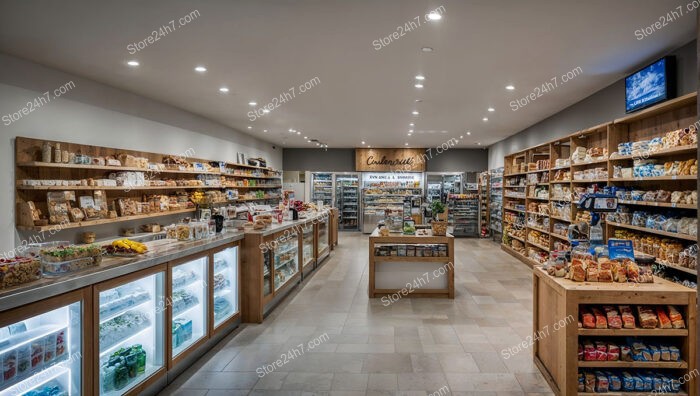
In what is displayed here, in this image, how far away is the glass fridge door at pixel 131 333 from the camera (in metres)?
2.65

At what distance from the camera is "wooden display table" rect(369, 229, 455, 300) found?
18.6 ft

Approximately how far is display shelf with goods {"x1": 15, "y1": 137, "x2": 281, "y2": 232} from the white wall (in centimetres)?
12

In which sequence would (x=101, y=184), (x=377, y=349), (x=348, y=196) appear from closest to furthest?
(x=377, y=349) < (x=101, y=184) < (x=348, y=196)

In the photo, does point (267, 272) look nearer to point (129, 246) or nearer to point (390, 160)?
point (129, 246)

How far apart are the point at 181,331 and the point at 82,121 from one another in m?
3.62

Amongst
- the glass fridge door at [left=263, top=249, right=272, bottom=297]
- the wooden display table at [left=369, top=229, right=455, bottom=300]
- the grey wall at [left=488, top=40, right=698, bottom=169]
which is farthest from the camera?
the wooden display table at [left=369, top=229, right=455, bottom=300]

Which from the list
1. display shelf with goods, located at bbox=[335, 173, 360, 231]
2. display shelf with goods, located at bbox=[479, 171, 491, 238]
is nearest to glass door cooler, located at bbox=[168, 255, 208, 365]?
display shelf with goods, located at bbox=[335, 173, 360, 231]

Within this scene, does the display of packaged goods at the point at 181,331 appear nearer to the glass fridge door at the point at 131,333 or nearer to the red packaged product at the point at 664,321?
the glass fridge door at the point at 131,333

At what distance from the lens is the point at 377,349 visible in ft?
12.7

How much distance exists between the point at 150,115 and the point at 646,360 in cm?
732

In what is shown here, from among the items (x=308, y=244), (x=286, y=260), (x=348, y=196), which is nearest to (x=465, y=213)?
(x=348, y=196)

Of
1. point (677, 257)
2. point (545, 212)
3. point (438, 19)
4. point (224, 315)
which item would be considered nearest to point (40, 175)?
point (224, 315)

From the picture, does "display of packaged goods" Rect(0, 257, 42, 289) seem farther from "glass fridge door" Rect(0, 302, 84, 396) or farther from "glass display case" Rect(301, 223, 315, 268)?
"glass display case" Rect(301, 223, 315, 268)

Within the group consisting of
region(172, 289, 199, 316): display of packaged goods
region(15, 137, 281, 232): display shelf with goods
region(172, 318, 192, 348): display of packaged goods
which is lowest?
region(172, 318, 192, 348): display of packaged goods
